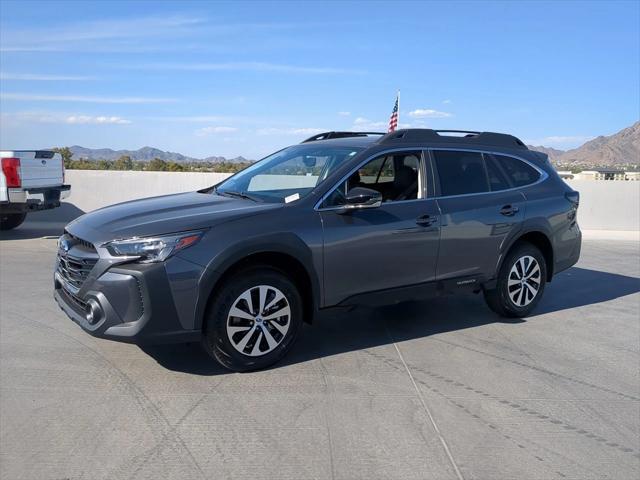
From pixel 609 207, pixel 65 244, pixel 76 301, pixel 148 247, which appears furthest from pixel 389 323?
pixel 609 207

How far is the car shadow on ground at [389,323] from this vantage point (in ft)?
15.5

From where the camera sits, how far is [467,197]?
5.45 meters

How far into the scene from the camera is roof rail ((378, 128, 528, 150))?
17.1ft

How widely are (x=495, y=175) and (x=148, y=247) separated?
11.7 ft

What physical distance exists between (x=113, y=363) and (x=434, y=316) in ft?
10.7

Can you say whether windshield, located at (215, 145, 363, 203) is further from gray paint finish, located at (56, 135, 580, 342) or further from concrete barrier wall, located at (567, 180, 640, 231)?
concrete barrier wall, located at (567, 180, 640, 231)

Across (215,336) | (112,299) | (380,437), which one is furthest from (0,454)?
(380,437)

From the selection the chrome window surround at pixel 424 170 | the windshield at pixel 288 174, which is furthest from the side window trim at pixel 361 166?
the windshield at pixel 288 174

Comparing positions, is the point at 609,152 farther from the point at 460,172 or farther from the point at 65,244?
the point at 65,244

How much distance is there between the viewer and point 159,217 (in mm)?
4238

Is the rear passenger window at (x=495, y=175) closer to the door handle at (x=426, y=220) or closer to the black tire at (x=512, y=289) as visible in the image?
the black tire at (x=512, y=289)

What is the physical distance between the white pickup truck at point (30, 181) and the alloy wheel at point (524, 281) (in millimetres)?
8583

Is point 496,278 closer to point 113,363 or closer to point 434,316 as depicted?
point 434,316

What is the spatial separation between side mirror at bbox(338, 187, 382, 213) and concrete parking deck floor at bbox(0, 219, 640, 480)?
127cm
